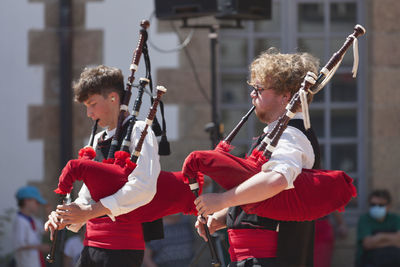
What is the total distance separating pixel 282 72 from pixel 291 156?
A: 338mm

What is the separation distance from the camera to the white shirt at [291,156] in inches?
100.0

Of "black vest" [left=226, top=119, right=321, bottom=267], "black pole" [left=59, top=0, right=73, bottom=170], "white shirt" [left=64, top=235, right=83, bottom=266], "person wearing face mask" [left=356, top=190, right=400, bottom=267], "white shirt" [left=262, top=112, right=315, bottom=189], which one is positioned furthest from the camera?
"black pole" [left=59, top=0, right=73, bottom=170]

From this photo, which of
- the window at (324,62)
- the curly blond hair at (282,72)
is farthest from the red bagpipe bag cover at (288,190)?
the window at (324,62)

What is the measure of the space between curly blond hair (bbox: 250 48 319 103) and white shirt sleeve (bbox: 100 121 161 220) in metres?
0.52

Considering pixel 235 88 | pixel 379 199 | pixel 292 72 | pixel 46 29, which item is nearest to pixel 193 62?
pixel 235 88

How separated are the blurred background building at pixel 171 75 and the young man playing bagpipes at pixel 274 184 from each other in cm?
307

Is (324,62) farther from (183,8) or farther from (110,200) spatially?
(110,200)

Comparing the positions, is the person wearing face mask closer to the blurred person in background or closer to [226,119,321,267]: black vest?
the blurred person in background

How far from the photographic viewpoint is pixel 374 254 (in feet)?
18.9

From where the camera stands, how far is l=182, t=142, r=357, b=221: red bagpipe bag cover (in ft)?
8.51

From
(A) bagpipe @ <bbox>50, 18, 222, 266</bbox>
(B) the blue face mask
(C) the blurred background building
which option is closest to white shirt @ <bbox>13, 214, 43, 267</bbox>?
(C) the blurred background building

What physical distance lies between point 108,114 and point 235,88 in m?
3.18

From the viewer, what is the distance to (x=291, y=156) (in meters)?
2.57

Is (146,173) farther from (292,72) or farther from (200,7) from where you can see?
(200,7)
